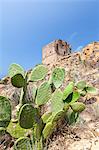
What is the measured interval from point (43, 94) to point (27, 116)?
0.54m

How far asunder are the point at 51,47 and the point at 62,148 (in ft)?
31.0

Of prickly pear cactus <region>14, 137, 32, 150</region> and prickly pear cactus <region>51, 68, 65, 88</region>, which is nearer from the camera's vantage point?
prickly pear cactus <region>14, 137, 32, 150</region>

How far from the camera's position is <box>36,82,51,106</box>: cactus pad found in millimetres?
4246

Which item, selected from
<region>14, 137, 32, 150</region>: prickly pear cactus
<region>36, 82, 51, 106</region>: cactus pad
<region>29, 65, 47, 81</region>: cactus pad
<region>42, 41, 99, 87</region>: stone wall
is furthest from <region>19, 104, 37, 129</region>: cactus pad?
<region>42, 41, 99, 87</region>: stone wall

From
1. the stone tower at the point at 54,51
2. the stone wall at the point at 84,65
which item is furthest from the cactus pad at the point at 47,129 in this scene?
the stone tower at the point at 54,51

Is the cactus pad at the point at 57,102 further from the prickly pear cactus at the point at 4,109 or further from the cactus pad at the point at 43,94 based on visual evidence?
the prickly pear cactus at the point at 4,109

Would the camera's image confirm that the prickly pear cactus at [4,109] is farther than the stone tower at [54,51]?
No

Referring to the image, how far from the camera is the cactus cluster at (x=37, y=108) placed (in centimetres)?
390

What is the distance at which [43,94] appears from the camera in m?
4.30

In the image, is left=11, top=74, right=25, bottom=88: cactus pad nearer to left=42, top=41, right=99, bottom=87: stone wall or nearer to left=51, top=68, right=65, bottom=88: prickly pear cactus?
left=51, top=68, right=65, bottom=88: prickly pear cactus

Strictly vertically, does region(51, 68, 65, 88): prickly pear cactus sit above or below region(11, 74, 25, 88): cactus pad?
above

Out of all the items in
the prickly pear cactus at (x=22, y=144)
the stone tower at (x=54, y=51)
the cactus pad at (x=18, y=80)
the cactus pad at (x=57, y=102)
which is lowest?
the prickly pear cactus at (x=22, y=144)

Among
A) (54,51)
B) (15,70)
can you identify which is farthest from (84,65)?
(15,70)

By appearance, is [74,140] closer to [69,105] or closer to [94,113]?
[69,105]
